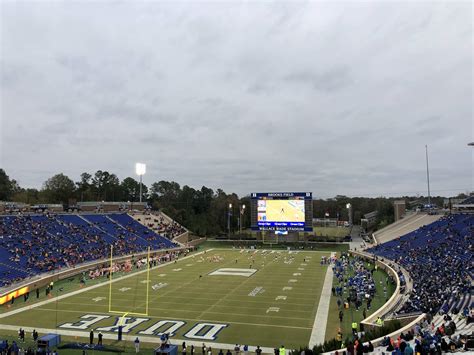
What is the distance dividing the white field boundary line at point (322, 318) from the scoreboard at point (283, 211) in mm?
23781

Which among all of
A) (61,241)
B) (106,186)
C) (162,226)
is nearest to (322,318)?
(61,241)

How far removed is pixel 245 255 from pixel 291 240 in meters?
9.56

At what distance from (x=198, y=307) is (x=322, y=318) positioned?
8.11 m

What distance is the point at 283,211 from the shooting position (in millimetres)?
58688

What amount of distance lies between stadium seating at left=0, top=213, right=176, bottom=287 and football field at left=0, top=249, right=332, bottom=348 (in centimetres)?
586

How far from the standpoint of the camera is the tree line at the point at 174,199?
89.7 metres

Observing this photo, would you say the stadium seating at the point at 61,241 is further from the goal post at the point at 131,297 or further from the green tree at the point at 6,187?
the green tree at the point at 6,187

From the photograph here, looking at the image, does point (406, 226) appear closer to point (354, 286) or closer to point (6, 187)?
point (354, 286)

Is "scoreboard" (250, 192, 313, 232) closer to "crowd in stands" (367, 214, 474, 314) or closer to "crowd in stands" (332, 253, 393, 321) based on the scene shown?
"crowd in stands" (367, 214, 474, 314)

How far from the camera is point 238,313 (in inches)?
962

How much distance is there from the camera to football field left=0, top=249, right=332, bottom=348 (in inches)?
818

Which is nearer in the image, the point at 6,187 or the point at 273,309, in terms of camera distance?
the point at 273,309

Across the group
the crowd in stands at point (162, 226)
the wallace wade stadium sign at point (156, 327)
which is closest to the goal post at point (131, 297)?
the wallace wade stadium sign at point (156, 327)

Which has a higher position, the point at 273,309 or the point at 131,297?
the point at 131,297
